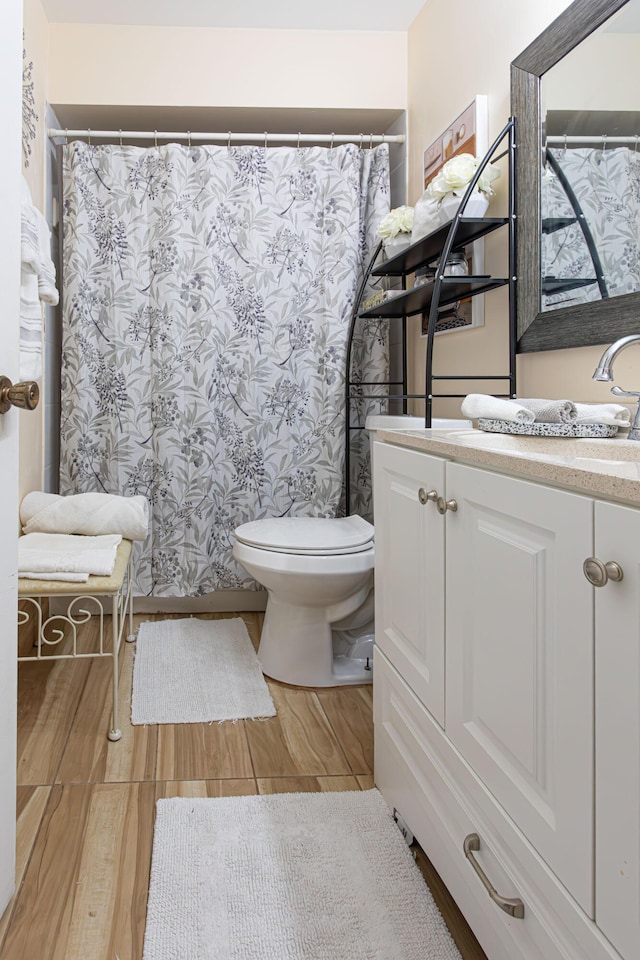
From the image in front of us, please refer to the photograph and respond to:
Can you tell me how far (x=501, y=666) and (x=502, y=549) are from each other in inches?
6.1

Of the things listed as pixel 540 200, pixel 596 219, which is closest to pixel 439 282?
pixel 540 200

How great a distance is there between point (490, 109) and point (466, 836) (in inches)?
73.8

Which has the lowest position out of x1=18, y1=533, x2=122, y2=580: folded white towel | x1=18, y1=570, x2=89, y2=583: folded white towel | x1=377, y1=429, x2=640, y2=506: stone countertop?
x1=18, y1=570, x2=89, y2=583: folded white towel

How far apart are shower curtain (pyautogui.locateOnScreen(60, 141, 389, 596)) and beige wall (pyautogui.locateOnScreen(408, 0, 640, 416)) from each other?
314 millimetres

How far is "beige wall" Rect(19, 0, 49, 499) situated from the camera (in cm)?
249

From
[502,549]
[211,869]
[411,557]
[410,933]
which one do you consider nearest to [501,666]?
[502,549]

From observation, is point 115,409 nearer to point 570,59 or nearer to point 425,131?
point 425,131

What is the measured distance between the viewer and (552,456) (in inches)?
36.5

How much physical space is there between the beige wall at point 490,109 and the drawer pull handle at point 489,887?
2.85 feet

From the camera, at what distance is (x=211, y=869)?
137 centimetres

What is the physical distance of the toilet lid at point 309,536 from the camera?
2.22 m

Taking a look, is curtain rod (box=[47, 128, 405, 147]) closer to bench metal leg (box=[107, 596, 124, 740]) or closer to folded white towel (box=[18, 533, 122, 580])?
folded white towel (box=[18, 533, 122, 580])

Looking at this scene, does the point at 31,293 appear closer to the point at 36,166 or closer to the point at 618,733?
the point at 36,166

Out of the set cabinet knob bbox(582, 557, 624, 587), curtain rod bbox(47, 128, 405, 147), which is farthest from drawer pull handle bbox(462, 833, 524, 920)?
curtain rod bbox(47, 128, 405, 147)
